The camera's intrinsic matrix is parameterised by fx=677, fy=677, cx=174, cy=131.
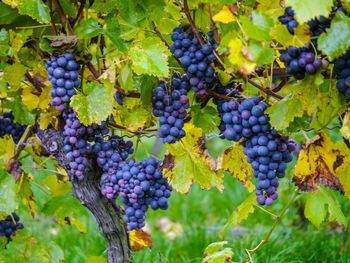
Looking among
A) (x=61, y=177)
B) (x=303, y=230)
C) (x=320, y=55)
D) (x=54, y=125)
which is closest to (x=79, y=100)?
(x=54, y=125)

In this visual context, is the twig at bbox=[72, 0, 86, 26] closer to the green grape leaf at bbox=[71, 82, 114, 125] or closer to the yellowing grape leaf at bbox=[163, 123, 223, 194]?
the green grape leaf at bbox=[71, 82, 114, 125]

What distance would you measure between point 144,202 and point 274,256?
130 cm

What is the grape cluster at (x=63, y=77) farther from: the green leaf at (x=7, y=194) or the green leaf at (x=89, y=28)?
the green leaf at (x=7, y=194)

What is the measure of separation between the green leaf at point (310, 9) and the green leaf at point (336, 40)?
67mm

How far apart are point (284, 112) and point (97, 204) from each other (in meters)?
0.86

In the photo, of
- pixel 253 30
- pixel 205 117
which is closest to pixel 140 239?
pixel 205 117

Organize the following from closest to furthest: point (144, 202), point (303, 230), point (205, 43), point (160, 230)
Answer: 1. point (205, 43)
2. point (144, 202)
3. point (303, 230)
4. point (160, 230)

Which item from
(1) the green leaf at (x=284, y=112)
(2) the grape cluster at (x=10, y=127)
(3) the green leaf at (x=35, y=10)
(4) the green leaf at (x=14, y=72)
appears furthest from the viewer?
(2) the grape cluster at (x=10, y=127)

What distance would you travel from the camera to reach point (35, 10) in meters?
1.90

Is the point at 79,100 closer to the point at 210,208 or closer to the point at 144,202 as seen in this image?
the point at 144,202

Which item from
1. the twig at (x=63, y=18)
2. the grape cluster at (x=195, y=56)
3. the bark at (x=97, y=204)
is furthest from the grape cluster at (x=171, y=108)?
the bark at (x=97, y=204)

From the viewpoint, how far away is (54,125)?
2279 mm

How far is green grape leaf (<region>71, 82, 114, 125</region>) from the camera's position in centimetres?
194

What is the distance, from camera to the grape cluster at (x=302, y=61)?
1610mm
